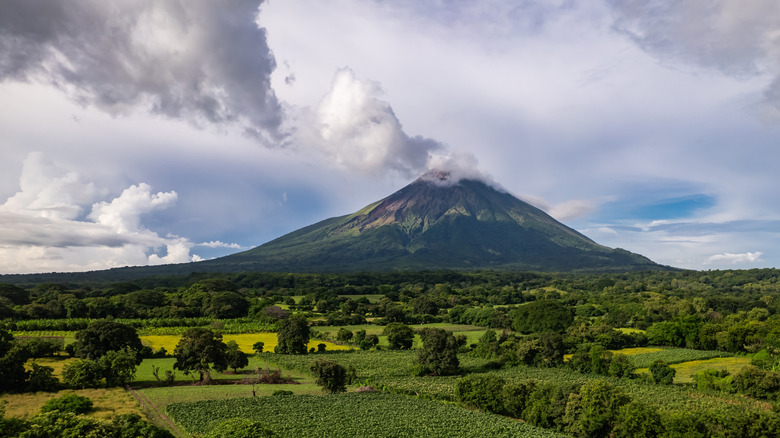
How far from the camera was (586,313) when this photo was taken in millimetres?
85688

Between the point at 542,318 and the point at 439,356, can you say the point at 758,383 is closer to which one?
the point at 439,356

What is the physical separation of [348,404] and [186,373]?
15251 millimetres

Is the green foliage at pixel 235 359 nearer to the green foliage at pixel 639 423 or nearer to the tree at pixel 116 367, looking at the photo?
the tree at pixel 116 367

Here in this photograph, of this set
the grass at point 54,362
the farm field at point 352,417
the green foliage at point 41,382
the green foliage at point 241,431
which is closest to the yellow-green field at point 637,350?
the farm field at point 352,417

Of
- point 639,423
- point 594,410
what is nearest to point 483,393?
point 594,410

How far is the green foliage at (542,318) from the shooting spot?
66.6 meters

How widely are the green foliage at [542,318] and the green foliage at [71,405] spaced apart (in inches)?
2189

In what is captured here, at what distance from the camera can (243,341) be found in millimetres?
59125

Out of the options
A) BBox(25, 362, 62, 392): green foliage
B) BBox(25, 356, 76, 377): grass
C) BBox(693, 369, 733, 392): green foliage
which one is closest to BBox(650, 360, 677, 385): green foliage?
BBox(693, 369, 733, 392): green foliage

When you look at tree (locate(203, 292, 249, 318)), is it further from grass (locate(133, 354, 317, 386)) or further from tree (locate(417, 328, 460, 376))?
tree (locate(417, 328, 460, 376))

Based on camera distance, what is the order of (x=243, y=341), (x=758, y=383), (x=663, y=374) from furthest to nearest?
(x=243, y=341)
(x=663, y=374)
(x=758, y=383)

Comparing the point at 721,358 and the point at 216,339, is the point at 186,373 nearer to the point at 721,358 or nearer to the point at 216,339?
the point at 216,339

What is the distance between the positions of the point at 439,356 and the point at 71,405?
2908cm

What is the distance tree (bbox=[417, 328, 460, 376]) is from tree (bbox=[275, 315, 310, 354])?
1491 cm
